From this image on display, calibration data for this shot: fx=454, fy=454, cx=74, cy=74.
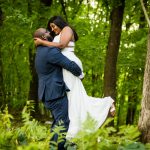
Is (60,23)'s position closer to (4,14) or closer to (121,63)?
(4,14)

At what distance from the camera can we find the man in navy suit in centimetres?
561

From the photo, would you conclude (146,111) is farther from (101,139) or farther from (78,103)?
(101,139)

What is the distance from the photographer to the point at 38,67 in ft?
19.0

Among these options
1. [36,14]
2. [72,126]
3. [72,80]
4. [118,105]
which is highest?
[36,14]

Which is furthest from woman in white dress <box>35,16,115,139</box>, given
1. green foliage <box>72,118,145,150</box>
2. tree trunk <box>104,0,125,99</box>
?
tree trunk <box>104,0,125,99</box>

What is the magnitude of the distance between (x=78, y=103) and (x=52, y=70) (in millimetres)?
529

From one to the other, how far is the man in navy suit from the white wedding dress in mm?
67

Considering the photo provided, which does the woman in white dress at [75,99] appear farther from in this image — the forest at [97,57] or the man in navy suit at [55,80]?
the forest at [97,57]

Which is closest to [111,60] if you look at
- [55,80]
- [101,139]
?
[55,80]

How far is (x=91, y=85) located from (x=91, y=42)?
7.92 meters

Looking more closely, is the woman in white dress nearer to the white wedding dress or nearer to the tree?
the white wedding dress

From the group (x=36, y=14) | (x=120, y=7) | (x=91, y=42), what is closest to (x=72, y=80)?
(x=120, y=7)

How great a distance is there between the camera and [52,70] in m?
5.70

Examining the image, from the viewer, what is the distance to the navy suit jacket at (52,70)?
5602 mm
